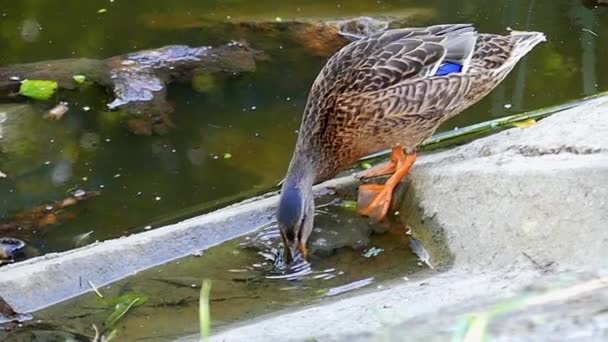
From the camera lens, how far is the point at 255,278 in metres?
4.01

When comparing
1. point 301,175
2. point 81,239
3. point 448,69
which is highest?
point 448,69

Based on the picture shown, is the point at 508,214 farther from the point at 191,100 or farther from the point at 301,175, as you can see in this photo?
the point at 191,100

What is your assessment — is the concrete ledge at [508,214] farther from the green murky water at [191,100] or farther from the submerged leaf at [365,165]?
the green murky water at [191,100]

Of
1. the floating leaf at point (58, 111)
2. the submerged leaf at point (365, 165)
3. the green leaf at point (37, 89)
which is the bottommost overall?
the floating leaf at point (58, 111)

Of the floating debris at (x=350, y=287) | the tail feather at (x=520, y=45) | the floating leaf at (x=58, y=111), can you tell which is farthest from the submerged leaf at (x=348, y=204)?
the floating leaf at (x=58, y=111)

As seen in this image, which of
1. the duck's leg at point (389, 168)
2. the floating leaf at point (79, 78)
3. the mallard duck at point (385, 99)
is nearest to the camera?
the mallard duck at point (385, 99)

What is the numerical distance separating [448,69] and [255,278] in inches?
55.9

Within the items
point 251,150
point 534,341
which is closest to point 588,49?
point 251,150

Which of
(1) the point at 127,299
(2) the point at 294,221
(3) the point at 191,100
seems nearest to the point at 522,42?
(2) the point at 294,221

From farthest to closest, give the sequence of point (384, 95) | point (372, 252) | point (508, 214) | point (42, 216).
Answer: point (42, 216), point (384, 95), point (372, 252), point (508, 214)

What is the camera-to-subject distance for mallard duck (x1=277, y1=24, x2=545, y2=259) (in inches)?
176

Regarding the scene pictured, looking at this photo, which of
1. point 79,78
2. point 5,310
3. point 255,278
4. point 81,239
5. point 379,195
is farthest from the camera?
point 79,78

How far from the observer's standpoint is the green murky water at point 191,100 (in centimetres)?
533

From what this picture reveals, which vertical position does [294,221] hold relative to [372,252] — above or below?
above
